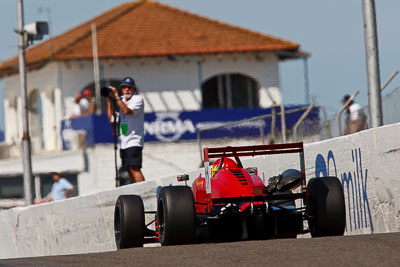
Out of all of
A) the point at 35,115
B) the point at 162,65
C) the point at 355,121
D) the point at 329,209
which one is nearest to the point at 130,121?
the point at 355,121

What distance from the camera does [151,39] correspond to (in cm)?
4372

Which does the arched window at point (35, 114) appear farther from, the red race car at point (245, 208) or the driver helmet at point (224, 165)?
the red race car at point (245, 208)

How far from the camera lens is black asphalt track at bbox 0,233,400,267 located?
8.30m

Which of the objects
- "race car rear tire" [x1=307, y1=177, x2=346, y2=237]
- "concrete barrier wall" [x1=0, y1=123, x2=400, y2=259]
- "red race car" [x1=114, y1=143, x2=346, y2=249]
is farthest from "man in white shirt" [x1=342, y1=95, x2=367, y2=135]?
"race car rear tire" [x1=307, y1=177, x2=346, y2=237]

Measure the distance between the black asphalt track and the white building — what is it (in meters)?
32.2

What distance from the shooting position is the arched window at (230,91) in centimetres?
4412

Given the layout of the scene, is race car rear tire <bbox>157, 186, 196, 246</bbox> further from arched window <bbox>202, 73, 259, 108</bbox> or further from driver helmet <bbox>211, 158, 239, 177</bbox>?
arched window <bbox>202, 73, 259, 108</bbox>

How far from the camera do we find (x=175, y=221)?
1061 cm

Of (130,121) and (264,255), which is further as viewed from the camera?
(130,121)

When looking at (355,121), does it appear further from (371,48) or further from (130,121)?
(130,121)

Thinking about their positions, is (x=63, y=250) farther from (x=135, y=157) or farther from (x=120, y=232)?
(x=120, y=232)

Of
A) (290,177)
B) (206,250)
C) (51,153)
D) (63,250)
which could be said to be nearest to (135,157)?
(63,250)

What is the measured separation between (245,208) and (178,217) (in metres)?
0.63

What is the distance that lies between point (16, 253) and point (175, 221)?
1040cm
